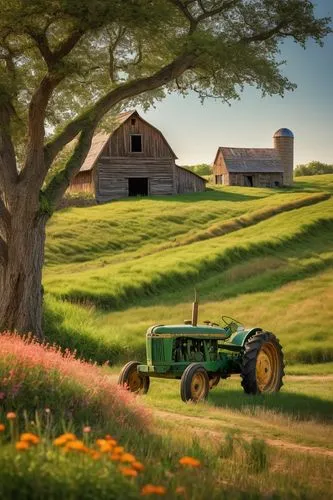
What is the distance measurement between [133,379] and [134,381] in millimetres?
57

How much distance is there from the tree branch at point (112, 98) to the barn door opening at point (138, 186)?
1547 inches

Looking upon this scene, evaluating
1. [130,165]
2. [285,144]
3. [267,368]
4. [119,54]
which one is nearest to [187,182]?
[130,165]

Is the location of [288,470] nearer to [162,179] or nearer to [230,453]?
[230,453]

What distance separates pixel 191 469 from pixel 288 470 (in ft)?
6.41

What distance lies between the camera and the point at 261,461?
9031mm

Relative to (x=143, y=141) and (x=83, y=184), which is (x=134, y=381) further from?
(x=143, y=141)

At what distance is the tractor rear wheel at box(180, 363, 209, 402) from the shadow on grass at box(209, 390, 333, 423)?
0.38 meters

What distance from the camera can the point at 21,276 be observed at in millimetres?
17656

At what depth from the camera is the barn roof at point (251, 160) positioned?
74562mm

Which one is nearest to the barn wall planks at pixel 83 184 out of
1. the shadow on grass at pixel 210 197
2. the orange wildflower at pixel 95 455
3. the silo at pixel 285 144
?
the shadow on grass at pixel 210 197

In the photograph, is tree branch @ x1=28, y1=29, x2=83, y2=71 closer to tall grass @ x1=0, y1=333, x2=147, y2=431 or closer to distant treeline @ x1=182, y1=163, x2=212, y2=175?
tall grass @ x1=0, y1=333, x2=147, y2=431

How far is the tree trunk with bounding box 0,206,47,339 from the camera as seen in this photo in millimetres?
17641

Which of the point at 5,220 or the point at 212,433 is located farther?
the point at 5,220

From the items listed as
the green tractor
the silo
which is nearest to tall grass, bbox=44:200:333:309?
the green tractor
